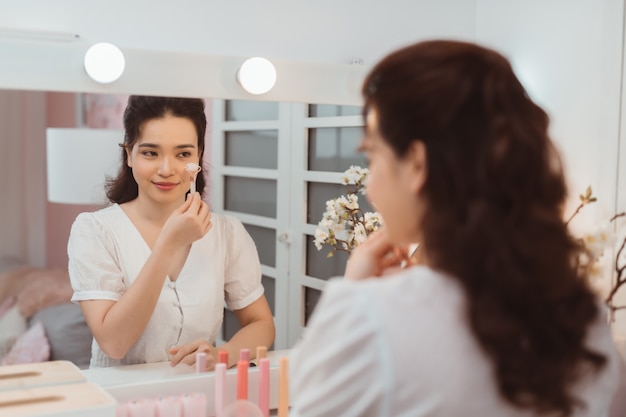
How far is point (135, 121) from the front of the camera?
136cm

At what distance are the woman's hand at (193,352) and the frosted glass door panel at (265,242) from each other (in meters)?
0.19

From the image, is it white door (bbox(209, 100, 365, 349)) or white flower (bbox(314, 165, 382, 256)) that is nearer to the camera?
white door (bbox(209, 100, 365, 349))

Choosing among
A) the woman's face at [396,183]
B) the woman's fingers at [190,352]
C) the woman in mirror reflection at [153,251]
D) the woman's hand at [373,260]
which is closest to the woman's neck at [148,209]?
the woman in mirror reflection at [153,251]

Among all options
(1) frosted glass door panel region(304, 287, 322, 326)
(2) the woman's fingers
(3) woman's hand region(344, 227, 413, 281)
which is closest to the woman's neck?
(2) the woman's fingers

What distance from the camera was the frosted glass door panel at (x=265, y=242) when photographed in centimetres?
148

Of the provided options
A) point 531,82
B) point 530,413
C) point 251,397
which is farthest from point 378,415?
point 531,82

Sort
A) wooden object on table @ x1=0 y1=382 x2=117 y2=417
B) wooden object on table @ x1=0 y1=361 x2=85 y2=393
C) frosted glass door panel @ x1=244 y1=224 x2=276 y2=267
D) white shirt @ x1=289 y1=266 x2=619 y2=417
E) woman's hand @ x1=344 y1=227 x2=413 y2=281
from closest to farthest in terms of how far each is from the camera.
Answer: white shirt @ x1=289 y1=266 x2=619 y2=417, woman's hand @ x1=344 y1=227 x2=413 y2=281, wooden object on table @ x1=0 y1=382 x2=117 y2=417, wooden object on table @ x1=0 y1=361 x2=85 y2=393, frosted glass door panel @ x1=244 y1=224 x2=276 y2=267

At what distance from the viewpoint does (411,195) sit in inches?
29.6

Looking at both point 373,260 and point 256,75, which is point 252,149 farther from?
point 373,260

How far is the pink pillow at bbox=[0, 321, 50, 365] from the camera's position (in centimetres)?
132

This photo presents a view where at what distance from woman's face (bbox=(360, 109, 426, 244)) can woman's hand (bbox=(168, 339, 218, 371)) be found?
73 centimetres

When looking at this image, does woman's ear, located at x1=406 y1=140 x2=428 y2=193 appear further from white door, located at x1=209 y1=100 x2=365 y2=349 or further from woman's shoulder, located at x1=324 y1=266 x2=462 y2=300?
white door, located at x1=209 y1=100 x2=365 y2=349

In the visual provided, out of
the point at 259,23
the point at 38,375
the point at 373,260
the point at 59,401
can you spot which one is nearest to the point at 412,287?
the point at 373,260

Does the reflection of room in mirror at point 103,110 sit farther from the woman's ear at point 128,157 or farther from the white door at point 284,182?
the white door at point 284,182
